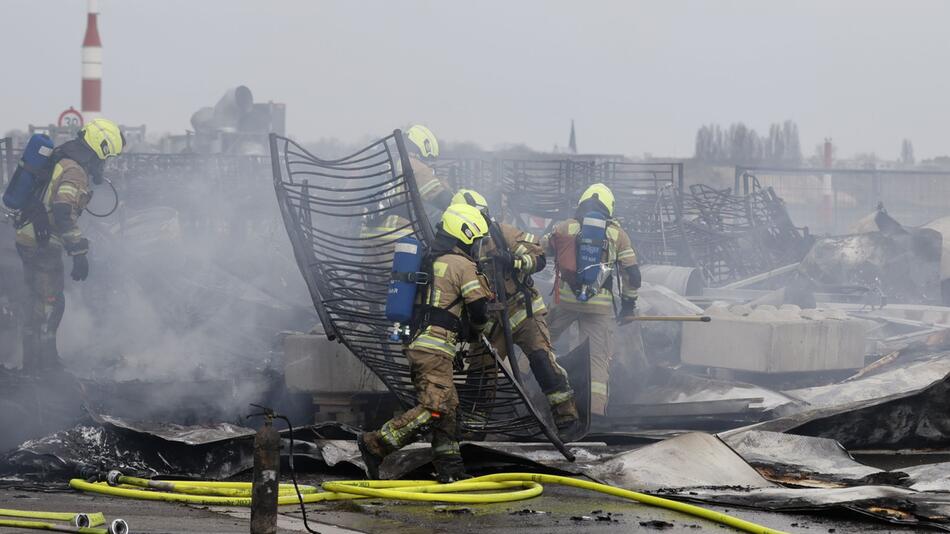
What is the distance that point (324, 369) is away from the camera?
9.13m

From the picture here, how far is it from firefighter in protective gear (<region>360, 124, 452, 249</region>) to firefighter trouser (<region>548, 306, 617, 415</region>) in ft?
3.95

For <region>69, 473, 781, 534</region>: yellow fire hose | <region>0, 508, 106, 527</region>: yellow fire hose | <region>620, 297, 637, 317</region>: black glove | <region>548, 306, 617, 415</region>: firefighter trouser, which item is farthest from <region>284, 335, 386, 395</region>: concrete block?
<region>0, 508, 106, 527</region>: yellow fire hose

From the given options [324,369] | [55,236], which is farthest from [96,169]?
[324,369]

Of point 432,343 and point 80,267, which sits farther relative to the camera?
point 80,267

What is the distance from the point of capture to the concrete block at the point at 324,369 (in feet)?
29.8

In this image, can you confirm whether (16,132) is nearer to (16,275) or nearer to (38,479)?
(16,275)

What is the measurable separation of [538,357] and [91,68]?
16.4 meters

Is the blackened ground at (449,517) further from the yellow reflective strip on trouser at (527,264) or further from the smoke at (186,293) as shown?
the smoke at (186,293)

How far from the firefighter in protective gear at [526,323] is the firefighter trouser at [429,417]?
87 centimetres

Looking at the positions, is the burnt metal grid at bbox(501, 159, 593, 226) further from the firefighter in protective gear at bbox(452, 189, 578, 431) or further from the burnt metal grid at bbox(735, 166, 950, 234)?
the burnt metal grid at bbox(735, 166, 950, 234)

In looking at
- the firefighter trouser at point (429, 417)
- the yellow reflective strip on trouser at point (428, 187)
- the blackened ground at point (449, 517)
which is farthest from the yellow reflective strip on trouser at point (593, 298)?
the blackened ground at point (449, 517)

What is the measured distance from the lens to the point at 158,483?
6508 mm

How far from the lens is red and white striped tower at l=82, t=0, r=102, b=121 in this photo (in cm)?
2242

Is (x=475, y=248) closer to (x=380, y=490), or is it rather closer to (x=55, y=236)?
(x=380, y=490)
